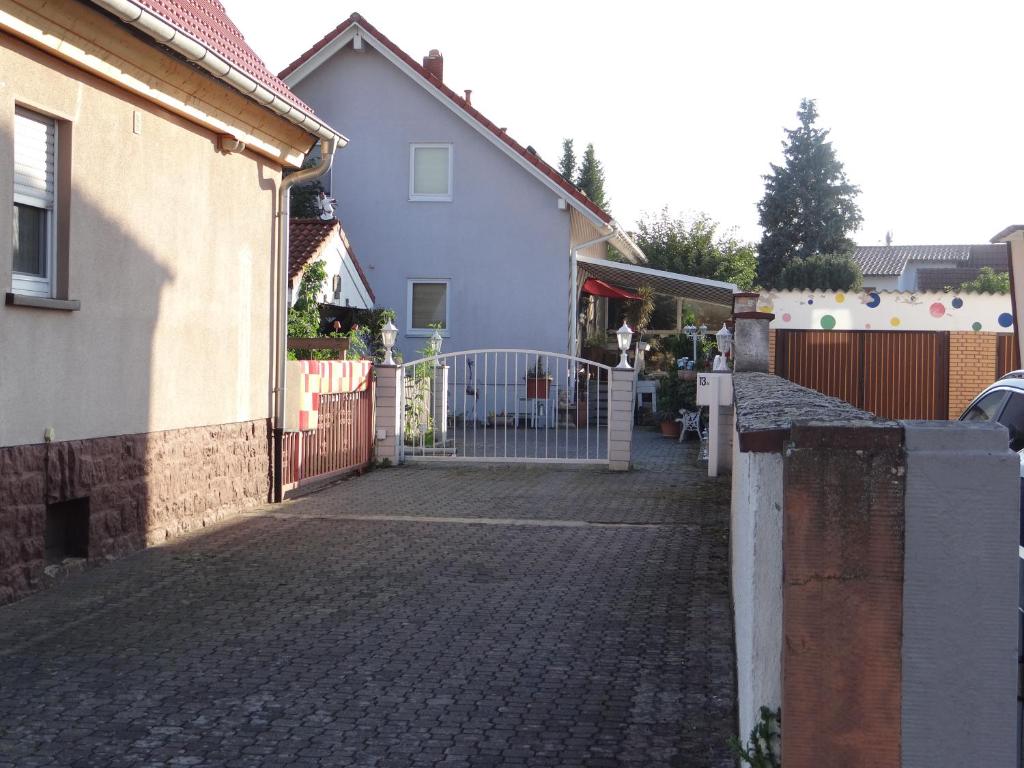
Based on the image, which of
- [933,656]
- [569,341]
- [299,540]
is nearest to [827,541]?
[933,656]

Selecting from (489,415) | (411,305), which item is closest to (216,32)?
(489,415)

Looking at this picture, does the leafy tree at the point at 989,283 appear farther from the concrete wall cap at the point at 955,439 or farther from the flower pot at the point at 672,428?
the concrete wall cap at the point at 955,439

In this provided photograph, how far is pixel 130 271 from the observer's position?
8938mm

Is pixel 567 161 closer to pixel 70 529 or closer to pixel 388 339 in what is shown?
pixel 388 339

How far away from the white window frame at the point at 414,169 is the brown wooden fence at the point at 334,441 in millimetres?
9352

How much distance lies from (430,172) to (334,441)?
460 inches

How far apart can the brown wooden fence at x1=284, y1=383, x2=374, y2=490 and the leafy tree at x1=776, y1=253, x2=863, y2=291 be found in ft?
131

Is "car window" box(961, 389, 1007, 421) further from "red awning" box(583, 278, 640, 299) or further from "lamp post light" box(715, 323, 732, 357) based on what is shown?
"red awning" box(583, 278, 640, 299)

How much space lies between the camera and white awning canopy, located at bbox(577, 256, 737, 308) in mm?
24828

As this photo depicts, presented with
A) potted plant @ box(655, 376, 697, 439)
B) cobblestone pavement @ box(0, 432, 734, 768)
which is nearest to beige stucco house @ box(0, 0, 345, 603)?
cobblestone pavement @ box(0, 432, 734, 768)

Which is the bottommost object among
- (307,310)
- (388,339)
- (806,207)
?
(388,339)

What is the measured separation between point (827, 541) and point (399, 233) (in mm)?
22375

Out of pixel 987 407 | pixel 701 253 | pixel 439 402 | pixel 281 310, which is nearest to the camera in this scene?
pixel 987 407

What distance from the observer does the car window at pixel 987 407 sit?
8.02 m
